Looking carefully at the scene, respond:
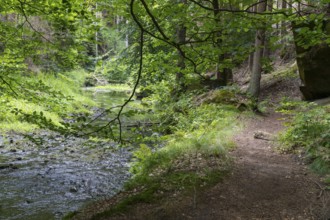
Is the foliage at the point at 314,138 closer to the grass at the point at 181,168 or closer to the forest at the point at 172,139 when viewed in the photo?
the forest at the point at 172,139

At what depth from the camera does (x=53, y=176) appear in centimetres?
737

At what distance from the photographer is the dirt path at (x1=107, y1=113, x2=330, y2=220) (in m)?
4.39

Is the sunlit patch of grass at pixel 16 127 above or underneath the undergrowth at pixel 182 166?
underneath

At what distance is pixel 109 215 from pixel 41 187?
2848 mm

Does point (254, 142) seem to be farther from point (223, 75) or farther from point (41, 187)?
point (223, 75)

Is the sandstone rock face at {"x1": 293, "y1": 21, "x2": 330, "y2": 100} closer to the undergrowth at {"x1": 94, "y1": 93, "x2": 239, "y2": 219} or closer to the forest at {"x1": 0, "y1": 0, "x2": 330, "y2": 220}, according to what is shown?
the forest at {"x1": 0, "y1": 0, "x2": 330, "y2": 220}

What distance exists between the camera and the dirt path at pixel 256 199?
4.39 metres

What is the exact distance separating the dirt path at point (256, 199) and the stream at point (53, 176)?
1541mm

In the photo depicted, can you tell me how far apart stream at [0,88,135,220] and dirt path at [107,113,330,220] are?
1.54 meters

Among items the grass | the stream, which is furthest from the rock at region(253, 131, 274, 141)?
the stream

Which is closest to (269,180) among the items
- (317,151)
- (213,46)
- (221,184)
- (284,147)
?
(221,184)

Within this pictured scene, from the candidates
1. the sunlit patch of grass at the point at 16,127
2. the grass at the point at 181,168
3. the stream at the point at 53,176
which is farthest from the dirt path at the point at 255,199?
the sunlit patch of grass at the point at 16,127

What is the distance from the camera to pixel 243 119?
10.5m

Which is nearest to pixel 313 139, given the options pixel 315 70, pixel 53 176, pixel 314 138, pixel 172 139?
pixel 314 138
